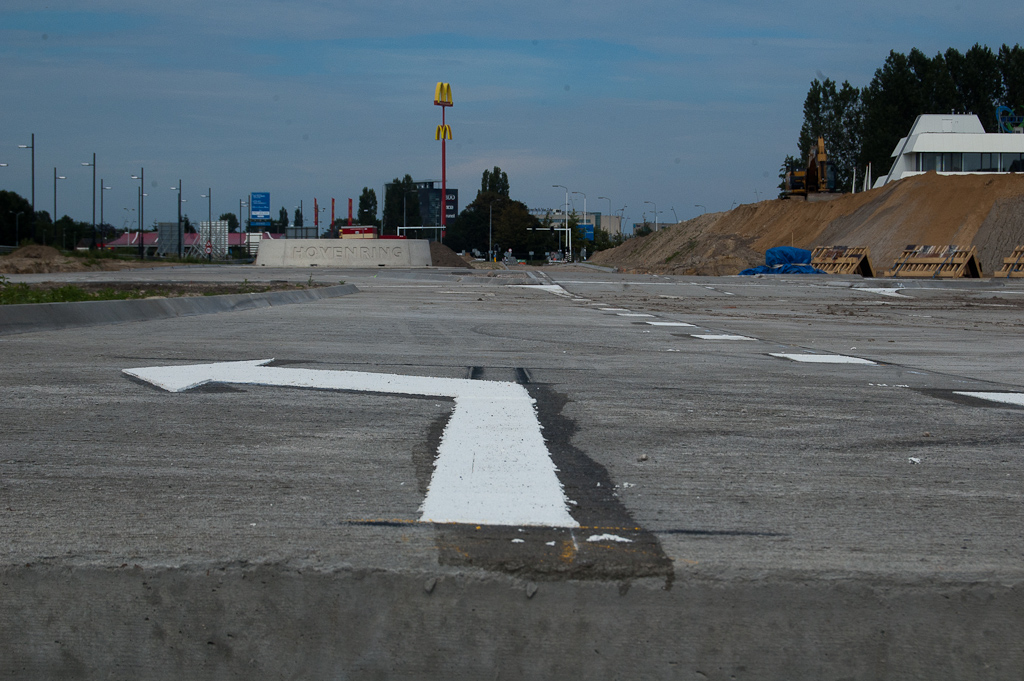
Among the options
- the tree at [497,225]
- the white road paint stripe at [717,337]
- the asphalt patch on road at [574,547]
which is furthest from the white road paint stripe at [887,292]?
the tree at [497,225]

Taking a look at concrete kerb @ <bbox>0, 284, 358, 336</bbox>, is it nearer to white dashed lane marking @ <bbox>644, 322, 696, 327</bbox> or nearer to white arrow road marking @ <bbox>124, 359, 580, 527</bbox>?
white arrow road marking @ <bbox>124, 359, 580, 527</bbox>

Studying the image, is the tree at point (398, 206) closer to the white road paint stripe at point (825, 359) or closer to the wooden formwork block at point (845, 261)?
the wooden formwork block at point (845, 261)

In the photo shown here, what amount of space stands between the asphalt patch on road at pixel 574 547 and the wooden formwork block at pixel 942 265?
4310 centimetres

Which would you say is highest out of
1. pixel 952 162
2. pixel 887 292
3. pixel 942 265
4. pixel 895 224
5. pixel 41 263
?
pixel 952 162

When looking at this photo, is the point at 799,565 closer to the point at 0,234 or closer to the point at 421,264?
the point at 421,264

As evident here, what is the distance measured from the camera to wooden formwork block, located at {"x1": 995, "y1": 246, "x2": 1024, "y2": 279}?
42375 mm

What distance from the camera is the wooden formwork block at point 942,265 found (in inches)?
1637

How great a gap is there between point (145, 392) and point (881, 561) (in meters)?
3.95

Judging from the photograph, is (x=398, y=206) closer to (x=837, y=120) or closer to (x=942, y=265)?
(x=837, y=120)

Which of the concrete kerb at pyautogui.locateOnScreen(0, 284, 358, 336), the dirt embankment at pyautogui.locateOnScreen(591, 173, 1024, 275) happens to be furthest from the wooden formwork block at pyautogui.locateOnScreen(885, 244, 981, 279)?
the concrete kerb at pyautogui.locateOnScreen(0, 284, 358, 336)

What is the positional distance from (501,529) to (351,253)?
57185 mm

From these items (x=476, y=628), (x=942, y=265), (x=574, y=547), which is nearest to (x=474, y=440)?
(x=574, y=547)

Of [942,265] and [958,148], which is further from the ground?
[958,148]

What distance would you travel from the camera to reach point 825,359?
305 inches
